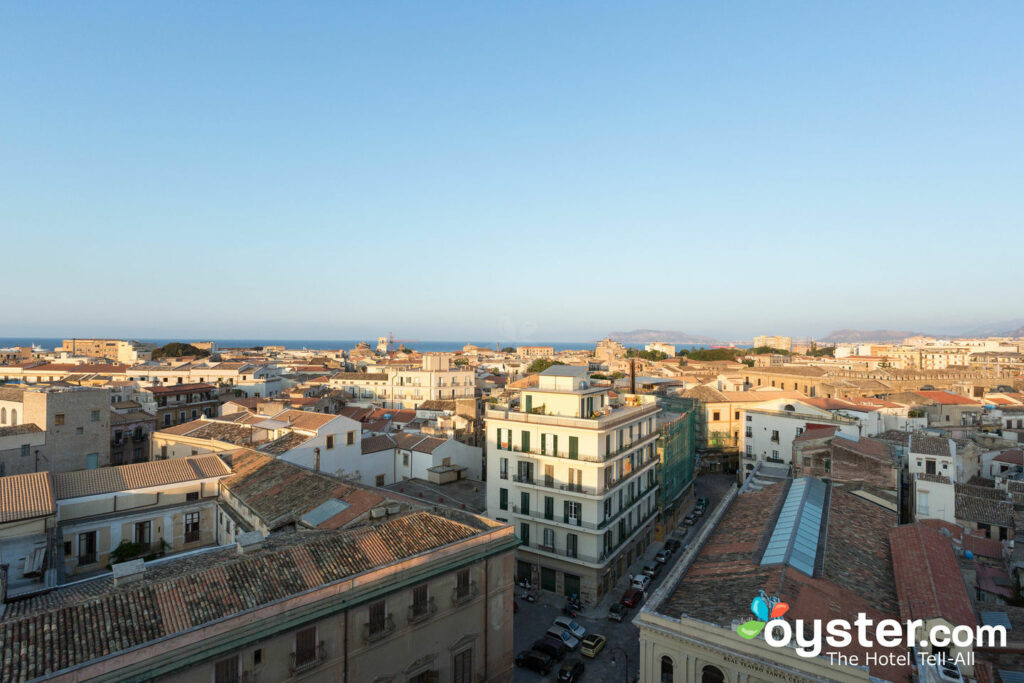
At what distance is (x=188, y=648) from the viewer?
14.6 metres

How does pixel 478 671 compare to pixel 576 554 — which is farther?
pixel 576 554

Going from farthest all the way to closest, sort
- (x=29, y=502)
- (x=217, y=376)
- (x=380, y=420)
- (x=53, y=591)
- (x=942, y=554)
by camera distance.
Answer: (x=217, y=376)
(x=380, y=420)
(x=942, y=554)
(x=29, y=502)
(x=53, y=591)

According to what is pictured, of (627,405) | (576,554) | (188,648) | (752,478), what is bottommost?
(576,554)

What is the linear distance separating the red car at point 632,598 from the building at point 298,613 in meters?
12.0

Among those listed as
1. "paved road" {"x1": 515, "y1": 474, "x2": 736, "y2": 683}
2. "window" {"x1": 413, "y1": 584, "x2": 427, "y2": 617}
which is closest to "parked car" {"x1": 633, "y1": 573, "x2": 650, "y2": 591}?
"paved road" {"x1": 515, "y1": 474, "x2": 736, "y2": 683}

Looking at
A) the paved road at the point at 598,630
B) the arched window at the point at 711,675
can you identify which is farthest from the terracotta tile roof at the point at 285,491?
the arched window at the point at 711,675

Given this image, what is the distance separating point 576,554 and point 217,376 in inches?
3211


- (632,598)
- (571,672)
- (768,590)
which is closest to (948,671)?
(768,590)

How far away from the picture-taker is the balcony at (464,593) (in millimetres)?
20933

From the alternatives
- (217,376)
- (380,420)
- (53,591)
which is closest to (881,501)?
(53,591)

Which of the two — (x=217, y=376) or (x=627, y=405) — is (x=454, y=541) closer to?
(x=627, y=405)

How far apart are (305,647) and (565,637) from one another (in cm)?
1599

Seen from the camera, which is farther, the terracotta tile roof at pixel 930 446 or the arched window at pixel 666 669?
the terracotta tile roof at pixel 930 446

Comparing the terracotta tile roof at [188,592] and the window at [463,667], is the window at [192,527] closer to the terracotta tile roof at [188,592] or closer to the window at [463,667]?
the terracotta tile roof at [188,592]
